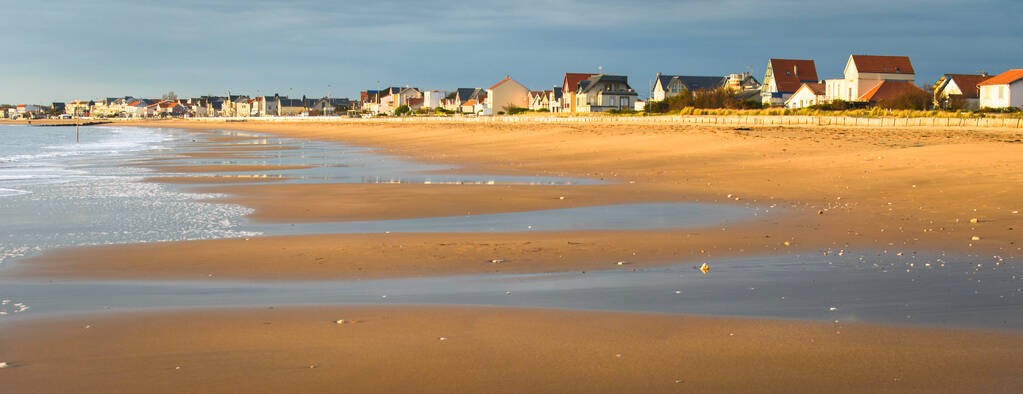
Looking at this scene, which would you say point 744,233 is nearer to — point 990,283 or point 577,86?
point 990,283

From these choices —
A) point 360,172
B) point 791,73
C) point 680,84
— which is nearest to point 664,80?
point 680,84

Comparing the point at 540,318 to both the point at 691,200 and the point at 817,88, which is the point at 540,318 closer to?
the point at 691,200

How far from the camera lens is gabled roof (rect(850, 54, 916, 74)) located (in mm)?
76688

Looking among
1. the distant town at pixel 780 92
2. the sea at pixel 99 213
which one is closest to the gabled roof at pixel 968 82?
the distant town at pixel 780 92

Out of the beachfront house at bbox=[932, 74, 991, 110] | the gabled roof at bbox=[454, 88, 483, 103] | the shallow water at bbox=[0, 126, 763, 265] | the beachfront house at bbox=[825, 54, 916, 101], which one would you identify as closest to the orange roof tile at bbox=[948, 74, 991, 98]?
the beachfront house at bbox=[932, 74, 991, 110]

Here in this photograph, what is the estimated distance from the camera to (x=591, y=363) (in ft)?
19.9

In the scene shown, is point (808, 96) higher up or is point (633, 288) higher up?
point (808, 96)

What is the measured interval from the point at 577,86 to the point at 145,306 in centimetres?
9940

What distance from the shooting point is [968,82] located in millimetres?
68000

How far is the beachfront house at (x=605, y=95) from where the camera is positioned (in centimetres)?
10144

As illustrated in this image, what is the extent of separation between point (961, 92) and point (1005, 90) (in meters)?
6.63

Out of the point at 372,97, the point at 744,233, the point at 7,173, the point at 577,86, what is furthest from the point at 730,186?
the point at 372,97

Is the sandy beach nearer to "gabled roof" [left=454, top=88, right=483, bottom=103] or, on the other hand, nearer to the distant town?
the distant town

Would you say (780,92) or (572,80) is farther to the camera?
(572,80)
